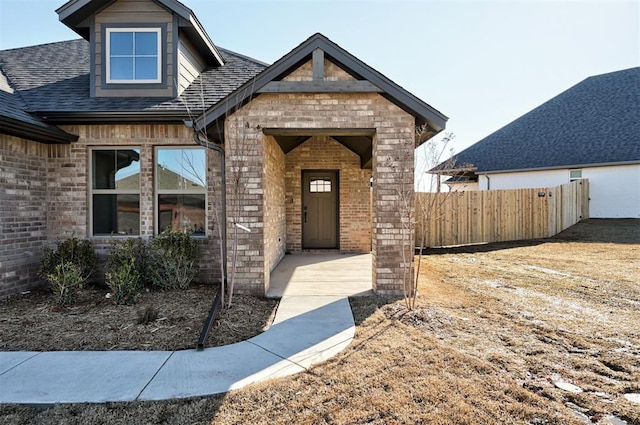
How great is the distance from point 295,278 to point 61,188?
184 inches

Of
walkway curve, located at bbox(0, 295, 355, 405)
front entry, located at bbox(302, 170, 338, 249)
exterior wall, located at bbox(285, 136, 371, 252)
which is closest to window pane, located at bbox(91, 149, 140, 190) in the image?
walkway curve, located at bbox(0, 295, 355, 405)

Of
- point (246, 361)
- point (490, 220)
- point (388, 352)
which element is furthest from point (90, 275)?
point (490, 220)

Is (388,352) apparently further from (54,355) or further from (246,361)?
(54,355)

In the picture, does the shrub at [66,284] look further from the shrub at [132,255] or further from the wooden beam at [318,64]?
the wooden beam at [318,64]

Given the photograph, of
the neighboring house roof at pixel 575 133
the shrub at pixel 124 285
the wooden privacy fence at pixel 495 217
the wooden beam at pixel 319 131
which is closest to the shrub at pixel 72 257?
the shrub at pixel 124 285

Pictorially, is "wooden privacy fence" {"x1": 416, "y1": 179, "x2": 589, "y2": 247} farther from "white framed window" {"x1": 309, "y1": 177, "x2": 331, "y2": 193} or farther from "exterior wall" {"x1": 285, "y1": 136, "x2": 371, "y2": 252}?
"white framed window" {"x1": 309, "y1": 177, "x2": 331, "y2": 193}

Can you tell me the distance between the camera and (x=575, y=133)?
1709 centimetres

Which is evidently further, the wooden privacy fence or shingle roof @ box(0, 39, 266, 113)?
the wooden privacy fence

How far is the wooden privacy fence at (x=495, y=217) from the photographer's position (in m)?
12.1

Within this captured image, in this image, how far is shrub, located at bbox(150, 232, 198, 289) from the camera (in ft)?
19.1

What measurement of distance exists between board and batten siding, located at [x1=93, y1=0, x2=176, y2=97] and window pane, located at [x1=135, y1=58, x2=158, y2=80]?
0.20m

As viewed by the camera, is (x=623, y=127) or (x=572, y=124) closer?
(x=623, y=127)

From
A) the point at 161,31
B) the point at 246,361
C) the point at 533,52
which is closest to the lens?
the point at 246,361

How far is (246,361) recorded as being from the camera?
3375 millimetres
